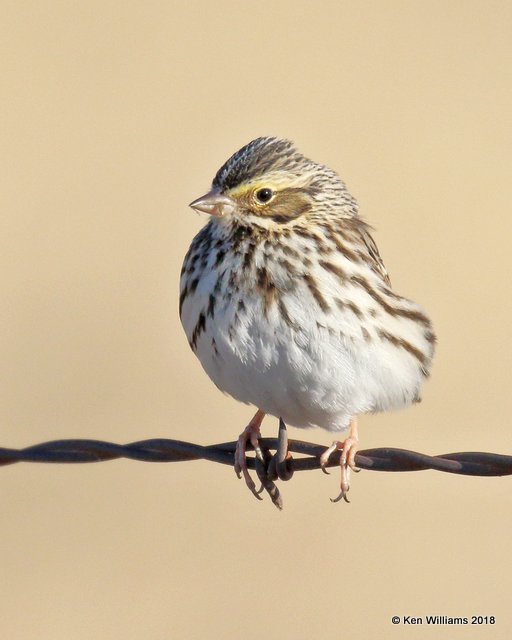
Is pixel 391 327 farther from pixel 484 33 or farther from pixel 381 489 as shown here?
pixel 484 33

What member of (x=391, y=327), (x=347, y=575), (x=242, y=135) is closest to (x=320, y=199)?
(x=391, y=327)

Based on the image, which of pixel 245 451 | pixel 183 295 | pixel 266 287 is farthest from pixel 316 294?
pixel 245 451

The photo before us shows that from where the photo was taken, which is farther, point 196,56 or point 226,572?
point 196,56

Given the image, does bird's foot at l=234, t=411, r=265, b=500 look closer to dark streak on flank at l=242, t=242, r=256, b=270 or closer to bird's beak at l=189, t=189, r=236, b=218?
dark streak on flank at l=242, t=242, r=256, b=270

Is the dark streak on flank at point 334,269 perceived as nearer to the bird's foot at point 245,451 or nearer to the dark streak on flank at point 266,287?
the dark streak on flank at point 266,287

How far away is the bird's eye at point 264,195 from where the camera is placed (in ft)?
21.7

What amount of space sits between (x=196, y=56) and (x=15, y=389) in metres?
4.97

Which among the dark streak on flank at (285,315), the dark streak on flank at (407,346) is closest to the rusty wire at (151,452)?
the dark streak on flank at (285,315)

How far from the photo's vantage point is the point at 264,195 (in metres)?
6.62

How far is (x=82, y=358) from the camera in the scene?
11.9 m

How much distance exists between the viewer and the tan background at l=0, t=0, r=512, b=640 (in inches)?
383

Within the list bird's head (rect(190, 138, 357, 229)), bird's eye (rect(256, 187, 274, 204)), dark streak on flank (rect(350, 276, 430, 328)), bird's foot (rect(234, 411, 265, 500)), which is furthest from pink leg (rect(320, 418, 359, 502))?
bird's eye (rect(256, 187, 274, 204))

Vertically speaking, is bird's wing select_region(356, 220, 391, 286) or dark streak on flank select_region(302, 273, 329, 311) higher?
bird's wing select_region(356, 220, 391, 286)

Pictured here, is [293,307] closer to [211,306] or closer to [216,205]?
[211,306]
